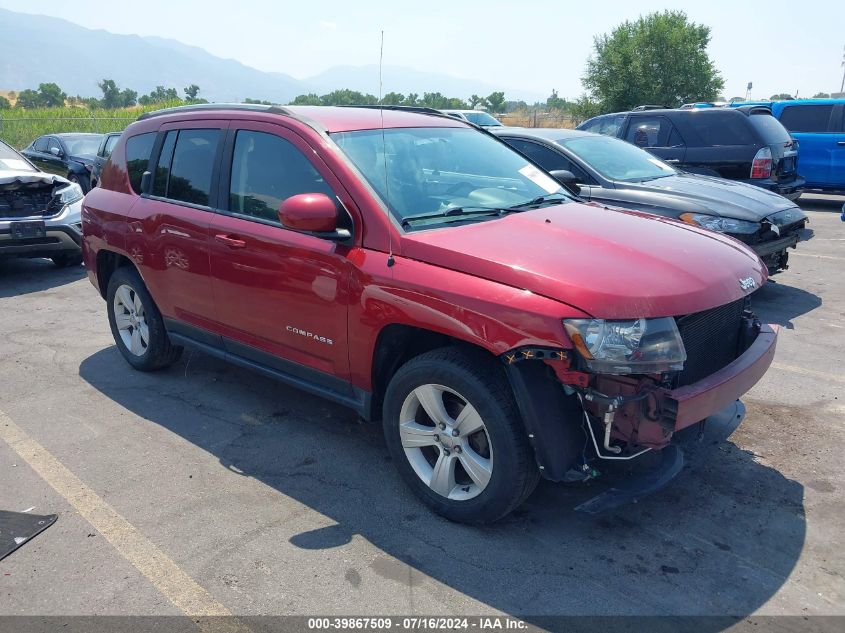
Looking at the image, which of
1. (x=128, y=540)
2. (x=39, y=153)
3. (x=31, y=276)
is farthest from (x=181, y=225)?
(x=39, y=153)

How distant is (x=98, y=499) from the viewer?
360 cm

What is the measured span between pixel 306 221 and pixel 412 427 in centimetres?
113

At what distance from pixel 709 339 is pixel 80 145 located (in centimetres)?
1539

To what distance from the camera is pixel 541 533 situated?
3.22 m

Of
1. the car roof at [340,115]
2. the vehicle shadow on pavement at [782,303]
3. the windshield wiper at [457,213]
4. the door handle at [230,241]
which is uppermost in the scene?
the car roof at [340,115]

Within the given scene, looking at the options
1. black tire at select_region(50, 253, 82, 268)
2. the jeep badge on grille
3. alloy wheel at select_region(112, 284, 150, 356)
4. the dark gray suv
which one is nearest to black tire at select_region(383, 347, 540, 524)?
the jeep badge on grille

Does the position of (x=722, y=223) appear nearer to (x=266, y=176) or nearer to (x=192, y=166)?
(x=266, y=176)

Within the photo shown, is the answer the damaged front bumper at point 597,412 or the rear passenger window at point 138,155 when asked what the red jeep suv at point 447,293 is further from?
the rear passenger window at point 138,155

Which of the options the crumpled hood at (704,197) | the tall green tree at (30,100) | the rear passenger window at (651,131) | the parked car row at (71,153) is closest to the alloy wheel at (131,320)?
the crumpled hood at (704,197)

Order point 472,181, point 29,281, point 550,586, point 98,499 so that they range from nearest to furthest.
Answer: point 550,586 < point 98,499 < point 472,181 < point 29,281

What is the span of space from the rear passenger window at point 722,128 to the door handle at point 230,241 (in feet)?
26.4

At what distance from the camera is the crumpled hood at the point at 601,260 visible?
2.86m

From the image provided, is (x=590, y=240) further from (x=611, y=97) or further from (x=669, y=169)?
(x=611, y=97)

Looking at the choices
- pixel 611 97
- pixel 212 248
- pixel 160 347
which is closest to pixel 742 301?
pixel 212 248
